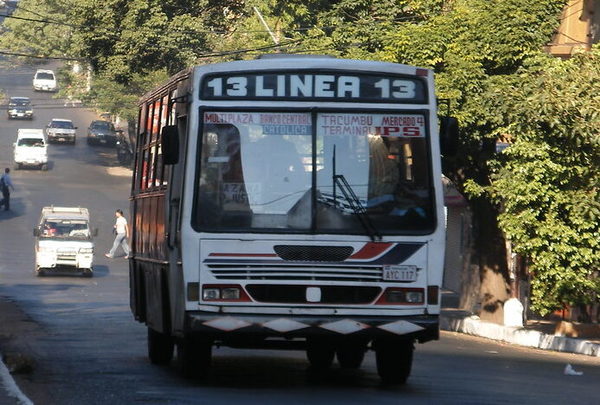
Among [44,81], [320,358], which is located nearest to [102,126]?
[44,81]

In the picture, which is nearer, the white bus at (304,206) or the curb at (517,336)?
the white bus at (304,206)

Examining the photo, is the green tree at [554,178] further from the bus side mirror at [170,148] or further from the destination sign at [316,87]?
the bus side mirror at [170,148]

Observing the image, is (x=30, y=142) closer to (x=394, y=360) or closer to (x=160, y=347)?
(x=160, y=347)

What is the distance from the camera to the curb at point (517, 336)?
22172 mm

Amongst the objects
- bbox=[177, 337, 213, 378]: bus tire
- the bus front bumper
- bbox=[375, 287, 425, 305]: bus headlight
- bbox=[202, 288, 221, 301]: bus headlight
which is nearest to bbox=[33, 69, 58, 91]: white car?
bbox=[177, 337, 213, 378]: bus tire

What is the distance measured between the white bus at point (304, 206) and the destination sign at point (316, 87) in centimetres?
1

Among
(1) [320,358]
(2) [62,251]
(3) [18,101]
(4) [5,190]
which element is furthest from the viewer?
(3) [18,101]

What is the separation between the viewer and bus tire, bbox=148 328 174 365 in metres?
15.1

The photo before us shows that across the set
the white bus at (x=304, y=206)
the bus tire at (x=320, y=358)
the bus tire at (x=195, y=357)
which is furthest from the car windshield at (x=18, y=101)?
the white bus at (x=304, y=206)

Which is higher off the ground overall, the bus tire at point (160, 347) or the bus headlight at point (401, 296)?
the bus headlight at point (401, 296)

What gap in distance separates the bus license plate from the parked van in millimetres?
58080

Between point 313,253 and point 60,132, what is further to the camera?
point 60,132

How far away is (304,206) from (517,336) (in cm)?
1321

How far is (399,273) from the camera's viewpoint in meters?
12.1
